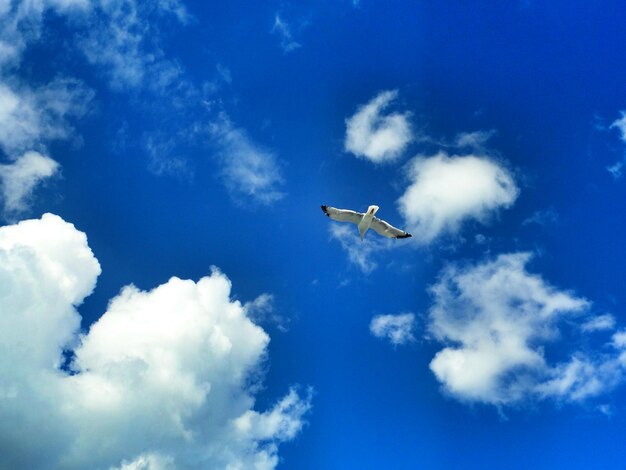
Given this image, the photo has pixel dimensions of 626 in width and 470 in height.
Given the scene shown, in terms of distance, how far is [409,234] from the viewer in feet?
299

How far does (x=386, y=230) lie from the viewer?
297ft

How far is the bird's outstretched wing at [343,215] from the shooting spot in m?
87.2

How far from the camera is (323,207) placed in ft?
287

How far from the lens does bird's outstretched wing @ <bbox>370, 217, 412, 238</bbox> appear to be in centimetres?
8900

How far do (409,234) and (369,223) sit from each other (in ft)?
20.6

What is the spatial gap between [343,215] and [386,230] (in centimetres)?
648

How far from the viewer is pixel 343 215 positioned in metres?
87.7

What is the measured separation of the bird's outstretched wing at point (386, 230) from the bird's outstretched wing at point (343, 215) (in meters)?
2.20

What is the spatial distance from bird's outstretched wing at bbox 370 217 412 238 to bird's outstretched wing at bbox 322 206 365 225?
86.7 inches

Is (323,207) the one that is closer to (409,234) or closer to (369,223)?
(369,223)

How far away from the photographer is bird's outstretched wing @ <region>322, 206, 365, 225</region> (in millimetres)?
87250

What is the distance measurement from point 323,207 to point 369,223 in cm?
605

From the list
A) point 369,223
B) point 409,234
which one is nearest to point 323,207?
point 369,223

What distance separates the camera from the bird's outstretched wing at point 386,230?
89000 millimetres
